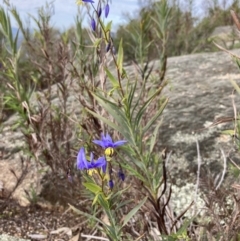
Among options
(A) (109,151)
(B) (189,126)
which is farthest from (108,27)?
(B) (189,126)

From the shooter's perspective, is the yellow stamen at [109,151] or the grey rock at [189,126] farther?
the grey rock at [189,126]

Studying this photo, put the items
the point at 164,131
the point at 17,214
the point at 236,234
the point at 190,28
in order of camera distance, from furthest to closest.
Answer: the point at 190,28, the point at 164,131, the point at 17,214, the point at 236,234

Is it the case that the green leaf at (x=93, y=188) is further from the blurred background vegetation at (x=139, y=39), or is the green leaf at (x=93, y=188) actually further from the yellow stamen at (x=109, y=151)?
the blurred background vegetation at (x=139, y=39)

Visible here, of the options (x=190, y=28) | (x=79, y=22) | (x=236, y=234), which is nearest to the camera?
(x=236, y=234)

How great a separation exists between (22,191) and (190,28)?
4.55m

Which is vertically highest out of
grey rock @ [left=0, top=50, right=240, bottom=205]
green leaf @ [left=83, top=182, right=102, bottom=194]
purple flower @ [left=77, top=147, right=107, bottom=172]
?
purple flower @ [left=77, top=147, right=107, bottom=172]

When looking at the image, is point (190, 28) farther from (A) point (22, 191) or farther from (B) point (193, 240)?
(B) point (193, 240)

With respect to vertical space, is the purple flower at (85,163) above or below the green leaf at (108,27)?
below

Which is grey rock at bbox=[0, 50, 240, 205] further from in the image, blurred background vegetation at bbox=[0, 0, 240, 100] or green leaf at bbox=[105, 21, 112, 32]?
green leaf at bbox=[105, 21, 112, 32]

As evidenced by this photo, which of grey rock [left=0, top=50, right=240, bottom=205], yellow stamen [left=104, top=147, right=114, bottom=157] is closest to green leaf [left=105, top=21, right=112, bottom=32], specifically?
yellow stamen [left=104, top=147, right=114, bottom=157]

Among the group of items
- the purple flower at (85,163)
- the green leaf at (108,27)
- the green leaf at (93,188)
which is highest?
the green leaf at (108,27)

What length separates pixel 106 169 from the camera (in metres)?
1.08

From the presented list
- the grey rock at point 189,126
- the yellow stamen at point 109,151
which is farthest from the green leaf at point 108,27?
the grey rock at point 189,126

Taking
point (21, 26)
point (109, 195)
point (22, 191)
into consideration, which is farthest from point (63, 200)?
point (109, 195)
